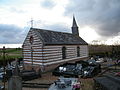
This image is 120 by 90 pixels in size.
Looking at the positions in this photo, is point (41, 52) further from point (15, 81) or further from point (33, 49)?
point (15, 81)

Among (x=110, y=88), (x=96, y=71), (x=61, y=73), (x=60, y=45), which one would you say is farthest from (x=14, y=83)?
(x=60, y=45)

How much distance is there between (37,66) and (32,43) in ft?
12.6

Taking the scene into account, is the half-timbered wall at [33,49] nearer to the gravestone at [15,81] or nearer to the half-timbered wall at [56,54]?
the half-timbered wall at [56,54]

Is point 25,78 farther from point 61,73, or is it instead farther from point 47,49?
point 47,49

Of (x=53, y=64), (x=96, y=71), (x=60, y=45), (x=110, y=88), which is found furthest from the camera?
(x=60, y=45)

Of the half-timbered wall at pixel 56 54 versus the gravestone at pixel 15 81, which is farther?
the half-timbered wall at pixel 56 54

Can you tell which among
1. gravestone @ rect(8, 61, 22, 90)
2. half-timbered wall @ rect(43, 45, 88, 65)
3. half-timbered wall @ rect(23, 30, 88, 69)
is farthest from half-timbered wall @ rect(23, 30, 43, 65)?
gravestone @ rect(8, 61, 22, 90)

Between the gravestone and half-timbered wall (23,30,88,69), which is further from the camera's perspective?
half-timbered wall (23,30,88,69)

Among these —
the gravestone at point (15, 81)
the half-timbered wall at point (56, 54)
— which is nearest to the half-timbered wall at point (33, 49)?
the half-timbered wall at point (56, 54)

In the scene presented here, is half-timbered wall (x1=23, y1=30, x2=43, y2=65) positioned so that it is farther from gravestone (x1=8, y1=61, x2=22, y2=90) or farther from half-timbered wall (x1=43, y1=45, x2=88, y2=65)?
gravestone (x1=8, y1=61, x2=22, y2=90)

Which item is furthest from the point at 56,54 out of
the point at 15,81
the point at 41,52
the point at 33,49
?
the point at 15,81

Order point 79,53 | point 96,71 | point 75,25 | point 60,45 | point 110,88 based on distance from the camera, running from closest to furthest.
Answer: point 110,88 < point 96,71 < point 60,45 < point 79,53 < point 75,25

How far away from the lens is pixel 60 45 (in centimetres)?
2186

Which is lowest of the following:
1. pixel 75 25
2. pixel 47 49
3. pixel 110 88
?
pixel 110 88
